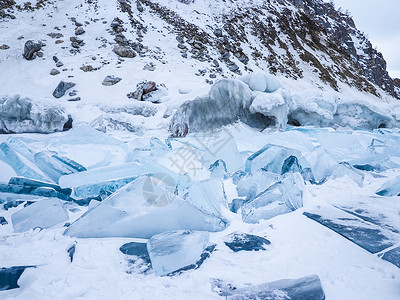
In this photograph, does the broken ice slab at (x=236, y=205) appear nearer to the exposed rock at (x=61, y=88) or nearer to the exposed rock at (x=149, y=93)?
the exposed rock at (x=149, y=93)

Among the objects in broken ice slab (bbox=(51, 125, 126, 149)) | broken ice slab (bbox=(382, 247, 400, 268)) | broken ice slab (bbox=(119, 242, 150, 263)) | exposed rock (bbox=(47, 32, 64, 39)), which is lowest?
exposed rock (bbox=(47, 32, 64, 39))

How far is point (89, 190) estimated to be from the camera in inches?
58.6

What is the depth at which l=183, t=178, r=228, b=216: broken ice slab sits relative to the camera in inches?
46.7

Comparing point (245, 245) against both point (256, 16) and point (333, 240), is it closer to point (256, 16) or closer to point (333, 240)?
point (333, 240)

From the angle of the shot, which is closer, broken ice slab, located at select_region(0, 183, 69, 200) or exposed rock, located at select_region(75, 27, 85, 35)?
broken ice slab, located at select_region(0, 183, 69, 200)

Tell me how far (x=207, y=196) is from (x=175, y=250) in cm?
49

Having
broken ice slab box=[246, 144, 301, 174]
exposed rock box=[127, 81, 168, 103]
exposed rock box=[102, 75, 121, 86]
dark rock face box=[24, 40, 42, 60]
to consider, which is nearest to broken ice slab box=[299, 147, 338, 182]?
broken ice slab box=[246, 144, 301, 174]

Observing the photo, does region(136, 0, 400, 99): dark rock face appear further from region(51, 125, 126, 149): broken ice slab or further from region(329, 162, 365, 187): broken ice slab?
region(329, 162, 365, 187): broken ice slab

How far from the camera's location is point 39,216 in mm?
1020

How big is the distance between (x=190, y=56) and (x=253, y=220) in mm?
10793

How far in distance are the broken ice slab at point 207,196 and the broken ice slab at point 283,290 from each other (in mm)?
494

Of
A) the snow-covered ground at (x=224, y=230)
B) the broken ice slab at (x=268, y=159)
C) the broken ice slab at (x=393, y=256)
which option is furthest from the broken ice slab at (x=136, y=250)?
the broken ice slab at (x=268, y=159)

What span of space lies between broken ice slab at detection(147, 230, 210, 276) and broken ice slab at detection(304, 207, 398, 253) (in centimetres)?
58

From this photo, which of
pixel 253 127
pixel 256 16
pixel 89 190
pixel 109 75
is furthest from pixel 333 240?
pixel 256 16
